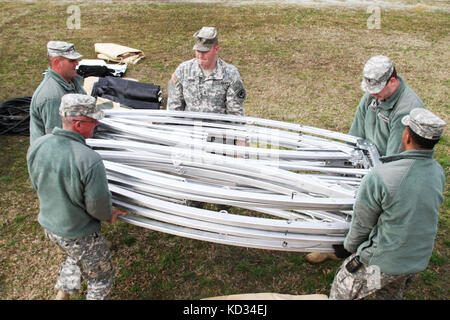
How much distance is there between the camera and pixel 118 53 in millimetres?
8664

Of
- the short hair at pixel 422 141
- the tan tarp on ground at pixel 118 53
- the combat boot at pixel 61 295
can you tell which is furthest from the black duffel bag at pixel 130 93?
the short hair at pixel 422 141

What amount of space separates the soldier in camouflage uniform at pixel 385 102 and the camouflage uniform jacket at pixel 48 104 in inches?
113

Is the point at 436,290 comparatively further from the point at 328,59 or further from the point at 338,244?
the point at 328,59

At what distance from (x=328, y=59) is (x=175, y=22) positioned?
5.52m

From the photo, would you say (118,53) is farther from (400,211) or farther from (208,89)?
(400,211)

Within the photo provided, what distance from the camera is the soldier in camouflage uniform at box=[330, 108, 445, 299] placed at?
2.28 meters

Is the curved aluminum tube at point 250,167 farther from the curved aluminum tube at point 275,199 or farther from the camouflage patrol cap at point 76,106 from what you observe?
the camouflage patrol cap at point 76,106

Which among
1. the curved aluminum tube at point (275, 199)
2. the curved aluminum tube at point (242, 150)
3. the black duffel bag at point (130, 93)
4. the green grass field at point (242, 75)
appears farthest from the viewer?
the black duffel bag at point (130, 93)

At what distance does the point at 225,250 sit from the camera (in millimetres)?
4035

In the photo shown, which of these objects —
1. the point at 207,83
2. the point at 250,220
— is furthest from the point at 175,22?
the point at 250,220

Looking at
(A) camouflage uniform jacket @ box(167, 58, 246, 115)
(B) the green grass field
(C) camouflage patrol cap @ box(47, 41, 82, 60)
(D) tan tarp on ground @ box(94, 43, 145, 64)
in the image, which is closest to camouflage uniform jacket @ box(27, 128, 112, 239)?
(B) the green grass field

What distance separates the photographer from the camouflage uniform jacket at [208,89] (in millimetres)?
3795

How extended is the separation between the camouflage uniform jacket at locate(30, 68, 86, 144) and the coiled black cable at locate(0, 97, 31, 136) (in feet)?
8.81

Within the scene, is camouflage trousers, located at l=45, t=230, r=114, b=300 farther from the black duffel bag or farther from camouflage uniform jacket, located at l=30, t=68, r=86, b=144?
the black duffel bag
